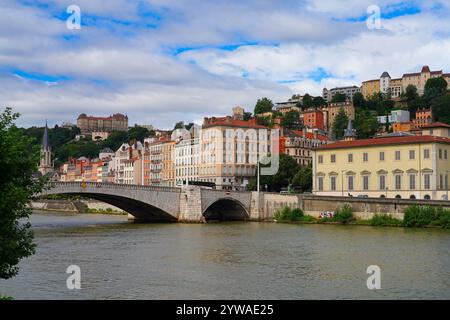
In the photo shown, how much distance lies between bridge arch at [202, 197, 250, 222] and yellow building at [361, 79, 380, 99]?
110217 mm

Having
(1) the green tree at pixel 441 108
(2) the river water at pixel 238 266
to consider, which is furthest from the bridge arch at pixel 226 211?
(1) the green tree at pixel 441 108

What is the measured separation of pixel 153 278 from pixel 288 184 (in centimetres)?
5699

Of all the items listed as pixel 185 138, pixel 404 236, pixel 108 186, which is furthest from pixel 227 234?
pixel 185 138

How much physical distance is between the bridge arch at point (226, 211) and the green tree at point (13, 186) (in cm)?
4746

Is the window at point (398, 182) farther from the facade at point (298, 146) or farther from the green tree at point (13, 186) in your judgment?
the green tree at point (13, 186)

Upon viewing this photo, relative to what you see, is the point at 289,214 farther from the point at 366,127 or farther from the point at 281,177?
the point at 366,127

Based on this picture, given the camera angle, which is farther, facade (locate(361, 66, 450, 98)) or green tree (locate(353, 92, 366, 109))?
facade (locate(361, 66, 450, 98))

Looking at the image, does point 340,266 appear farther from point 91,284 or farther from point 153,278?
point 91,284

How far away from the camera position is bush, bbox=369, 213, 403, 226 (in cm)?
5225

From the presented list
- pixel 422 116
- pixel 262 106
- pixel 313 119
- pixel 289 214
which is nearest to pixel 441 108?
pixel 422 116

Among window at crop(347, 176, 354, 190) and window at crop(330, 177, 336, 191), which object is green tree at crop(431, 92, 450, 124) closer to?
window at crop(330, 177, 336, 191)

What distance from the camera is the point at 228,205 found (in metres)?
68.4

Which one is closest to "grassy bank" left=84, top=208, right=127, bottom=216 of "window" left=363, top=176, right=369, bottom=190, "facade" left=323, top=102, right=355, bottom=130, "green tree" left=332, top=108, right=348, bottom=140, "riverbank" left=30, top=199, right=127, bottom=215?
"riverbank" left=30, top=199, right=127, bottom=215

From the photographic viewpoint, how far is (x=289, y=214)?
61.5 meters
